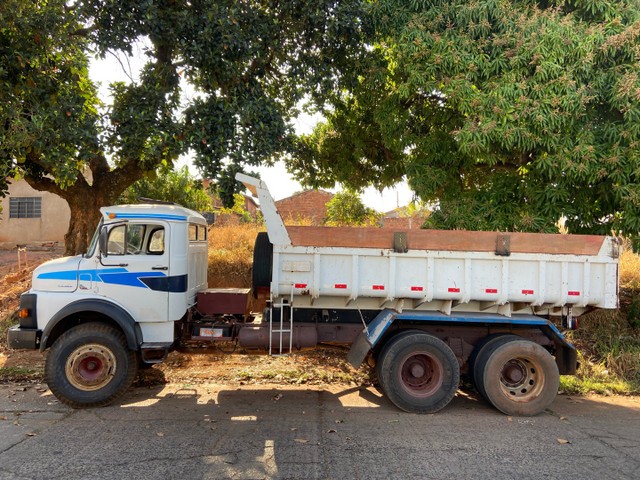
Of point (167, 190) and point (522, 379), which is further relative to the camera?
point (167, 190)

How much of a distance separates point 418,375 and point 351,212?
837cm

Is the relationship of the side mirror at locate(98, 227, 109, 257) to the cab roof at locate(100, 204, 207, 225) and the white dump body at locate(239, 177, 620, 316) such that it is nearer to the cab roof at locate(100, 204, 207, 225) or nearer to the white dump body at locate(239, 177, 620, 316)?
the cab roof at locate(100, 204, 207, 225)

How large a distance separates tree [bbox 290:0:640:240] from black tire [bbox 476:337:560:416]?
2257 mm

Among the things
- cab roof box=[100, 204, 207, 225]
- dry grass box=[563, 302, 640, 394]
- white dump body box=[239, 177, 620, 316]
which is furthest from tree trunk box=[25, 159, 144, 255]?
dry grass box=[563, 302, 640, 394]

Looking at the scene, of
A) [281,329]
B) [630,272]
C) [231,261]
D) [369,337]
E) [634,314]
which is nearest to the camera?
[369,337]

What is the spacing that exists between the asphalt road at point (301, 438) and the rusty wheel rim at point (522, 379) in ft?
1.03

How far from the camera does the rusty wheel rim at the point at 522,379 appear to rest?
580cm

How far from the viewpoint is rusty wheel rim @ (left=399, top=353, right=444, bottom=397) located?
228 inches

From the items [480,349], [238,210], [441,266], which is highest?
[238,210]

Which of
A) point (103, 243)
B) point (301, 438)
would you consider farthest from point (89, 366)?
point (301, 438)

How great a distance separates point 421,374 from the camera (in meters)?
5.86

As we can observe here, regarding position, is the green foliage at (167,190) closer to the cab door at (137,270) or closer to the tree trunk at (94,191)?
the tree trunk at (94,191)

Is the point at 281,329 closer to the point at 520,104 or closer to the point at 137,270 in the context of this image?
the point at 137,270

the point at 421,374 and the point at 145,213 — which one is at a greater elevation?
the point at 145,213
